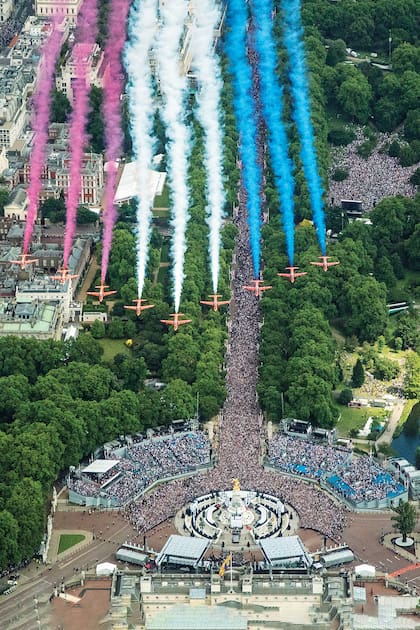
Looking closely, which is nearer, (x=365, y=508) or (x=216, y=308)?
(x=365, y=508)

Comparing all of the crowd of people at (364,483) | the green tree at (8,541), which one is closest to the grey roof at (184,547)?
the green tree at (8,541)

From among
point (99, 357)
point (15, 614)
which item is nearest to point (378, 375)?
point (99, 357)

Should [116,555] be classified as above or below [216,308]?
below

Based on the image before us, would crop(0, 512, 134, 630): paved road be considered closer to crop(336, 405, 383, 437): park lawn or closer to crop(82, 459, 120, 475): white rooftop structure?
crop(82, 459, 120, 475): white rooftop structure

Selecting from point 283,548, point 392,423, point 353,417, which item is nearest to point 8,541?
point 283,548

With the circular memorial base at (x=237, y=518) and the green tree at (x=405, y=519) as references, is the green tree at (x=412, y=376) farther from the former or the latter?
the circular memorial base at (x=237, y=518)

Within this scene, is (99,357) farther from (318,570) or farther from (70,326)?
(318,570)
